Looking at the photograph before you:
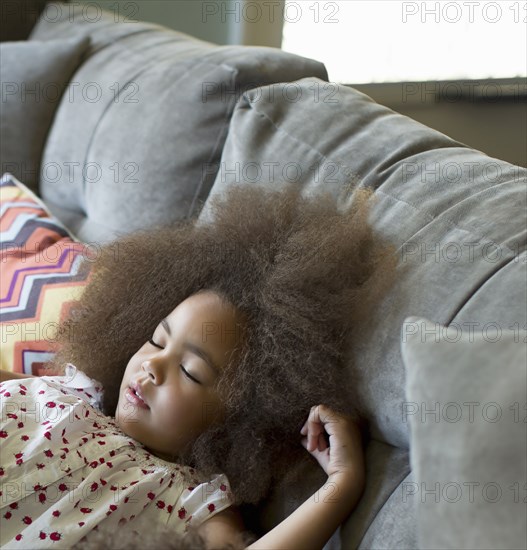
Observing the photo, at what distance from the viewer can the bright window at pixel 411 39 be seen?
3.00 m

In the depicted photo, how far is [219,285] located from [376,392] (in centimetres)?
30

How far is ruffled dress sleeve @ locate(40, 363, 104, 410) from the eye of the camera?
4.35 ft

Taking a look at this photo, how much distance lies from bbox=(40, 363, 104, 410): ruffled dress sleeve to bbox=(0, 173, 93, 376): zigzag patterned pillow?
11cm

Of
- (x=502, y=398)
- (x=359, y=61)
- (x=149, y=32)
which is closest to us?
(x=502, y=398)

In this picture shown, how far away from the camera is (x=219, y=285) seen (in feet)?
4.04

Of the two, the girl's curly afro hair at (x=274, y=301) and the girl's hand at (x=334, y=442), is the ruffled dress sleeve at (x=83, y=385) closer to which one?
the girl's curly afro hair at (x=274, y=301)

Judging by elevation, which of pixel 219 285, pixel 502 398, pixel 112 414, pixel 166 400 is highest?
pixel 502 398

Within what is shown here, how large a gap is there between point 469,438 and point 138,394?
1.82 ft

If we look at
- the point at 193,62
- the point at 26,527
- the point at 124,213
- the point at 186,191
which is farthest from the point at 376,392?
the point at 193,62

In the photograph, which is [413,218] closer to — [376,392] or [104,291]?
[376,392]

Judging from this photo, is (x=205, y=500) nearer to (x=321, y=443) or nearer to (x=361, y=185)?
(x=321, y=443)

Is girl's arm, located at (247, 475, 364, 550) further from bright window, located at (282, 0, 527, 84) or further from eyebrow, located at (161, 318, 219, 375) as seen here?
bright window, located at (282, 0, 527, 84)

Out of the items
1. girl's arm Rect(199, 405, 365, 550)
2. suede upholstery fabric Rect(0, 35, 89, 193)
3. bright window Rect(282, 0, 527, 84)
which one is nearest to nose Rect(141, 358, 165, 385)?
girl's arm Rect(199, 405, 365, 550)

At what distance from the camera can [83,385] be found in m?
1.33
